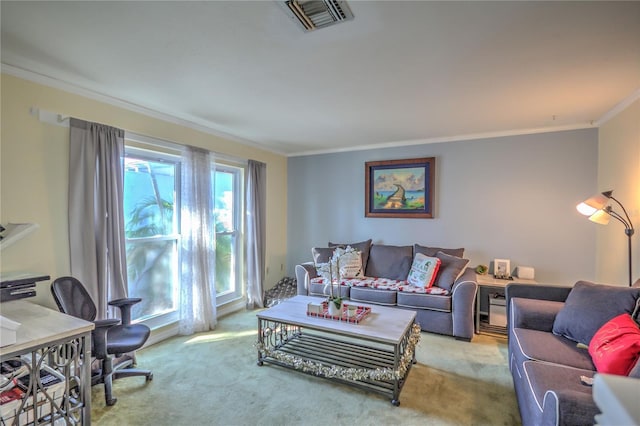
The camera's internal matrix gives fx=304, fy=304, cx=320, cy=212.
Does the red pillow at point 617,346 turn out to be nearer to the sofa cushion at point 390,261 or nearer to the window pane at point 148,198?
the sofa cushion at point 390,261

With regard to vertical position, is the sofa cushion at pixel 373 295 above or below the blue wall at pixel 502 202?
below

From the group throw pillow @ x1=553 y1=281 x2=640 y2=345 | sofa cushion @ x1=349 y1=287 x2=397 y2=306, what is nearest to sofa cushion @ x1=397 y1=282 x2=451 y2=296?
sofa cushion @ x1=349 y1=287 x2=397 y2=306

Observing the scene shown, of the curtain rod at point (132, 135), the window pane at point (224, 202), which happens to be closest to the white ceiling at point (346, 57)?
the curtain rod at point (132, 135)

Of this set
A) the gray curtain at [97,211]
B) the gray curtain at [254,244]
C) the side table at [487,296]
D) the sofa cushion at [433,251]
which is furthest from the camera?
the gray curtain at [254,244]

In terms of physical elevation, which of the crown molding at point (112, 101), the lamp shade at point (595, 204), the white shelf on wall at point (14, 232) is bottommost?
the white shelf on wall at point (14, 232)

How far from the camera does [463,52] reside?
6.59 feet

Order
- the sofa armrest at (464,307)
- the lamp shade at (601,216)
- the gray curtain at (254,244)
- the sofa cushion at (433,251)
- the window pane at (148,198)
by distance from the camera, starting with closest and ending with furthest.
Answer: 1. the lamp shade at (601,216)
2. the window pane at (148,198)
3. the sofa armrest at (464,307)
4. the sofa cushion at (433,251)
5. the gray curtain at (254,244)

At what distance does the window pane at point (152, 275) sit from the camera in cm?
318

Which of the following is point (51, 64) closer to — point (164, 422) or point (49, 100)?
point (49, 100)

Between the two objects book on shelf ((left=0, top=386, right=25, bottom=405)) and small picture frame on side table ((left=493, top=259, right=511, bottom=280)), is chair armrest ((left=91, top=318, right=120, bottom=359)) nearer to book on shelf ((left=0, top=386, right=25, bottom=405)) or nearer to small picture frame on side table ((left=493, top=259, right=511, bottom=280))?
book on shelf ((left=0, top=386, right=25, bottom=405))

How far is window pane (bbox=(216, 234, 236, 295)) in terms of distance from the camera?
13.8 ft

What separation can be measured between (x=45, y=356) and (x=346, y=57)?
2609mm

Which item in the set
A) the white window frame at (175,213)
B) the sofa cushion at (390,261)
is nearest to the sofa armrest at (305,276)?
the sofa cushion at (390,261)

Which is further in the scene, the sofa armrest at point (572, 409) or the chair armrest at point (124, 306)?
the chair armrest at point (124, 306)
